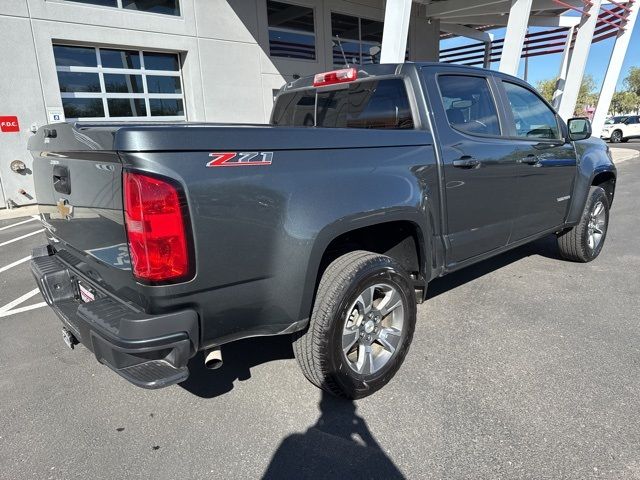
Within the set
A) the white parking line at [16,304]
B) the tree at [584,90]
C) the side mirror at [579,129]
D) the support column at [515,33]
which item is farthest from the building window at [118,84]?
the tree at [584,90]

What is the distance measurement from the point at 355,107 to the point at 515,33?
10377 millimetres

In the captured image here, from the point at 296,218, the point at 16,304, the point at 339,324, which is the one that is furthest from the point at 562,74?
the point at 16,304

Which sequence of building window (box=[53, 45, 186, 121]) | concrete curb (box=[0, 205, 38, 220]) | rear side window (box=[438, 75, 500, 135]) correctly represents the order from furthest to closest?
building window (box=[53, 45, 186, 121]) → concrete curb (box=[0, 205, 38, 220]) → rear side window (box=[438, 75, 500, 135])

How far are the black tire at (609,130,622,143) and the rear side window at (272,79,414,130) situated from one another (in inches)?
1249

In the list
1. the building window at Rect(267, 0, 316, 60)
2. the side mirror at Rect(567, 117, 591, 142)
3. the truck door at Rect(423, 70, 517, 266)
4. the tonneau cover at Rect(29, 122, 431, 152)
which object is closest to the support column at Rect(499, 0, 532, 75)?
the building window at Rect(267, 0, 316, 60)

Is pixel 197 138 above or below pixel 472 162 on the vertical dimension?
above

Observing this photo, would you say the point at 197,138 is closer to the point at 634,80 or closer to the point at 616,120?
the point at 616,120

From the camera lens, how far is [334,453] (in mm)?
2275

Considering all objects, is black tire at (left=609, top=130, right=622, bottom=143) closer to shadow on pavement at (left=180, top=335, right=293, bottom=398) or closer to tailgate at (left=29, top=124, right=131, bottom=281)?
shadow on pavement at (left=180, top=335, right=293, bottom=398)

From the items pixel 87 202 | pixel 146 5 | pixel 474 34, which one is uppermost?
pixel 474 34

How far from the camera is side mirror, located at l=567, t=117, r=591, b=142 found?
4.47 m

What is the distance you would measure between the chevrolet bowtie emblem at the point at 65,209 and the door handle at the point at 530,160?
326cm

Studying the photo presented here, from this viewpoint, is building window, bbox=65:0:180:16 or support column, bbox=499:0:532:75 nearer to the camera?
building window, bbox=65:0:180:16

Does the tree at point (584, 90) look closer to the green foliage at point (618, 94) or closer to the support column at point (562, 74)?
the green foliage at point (618, 94)
